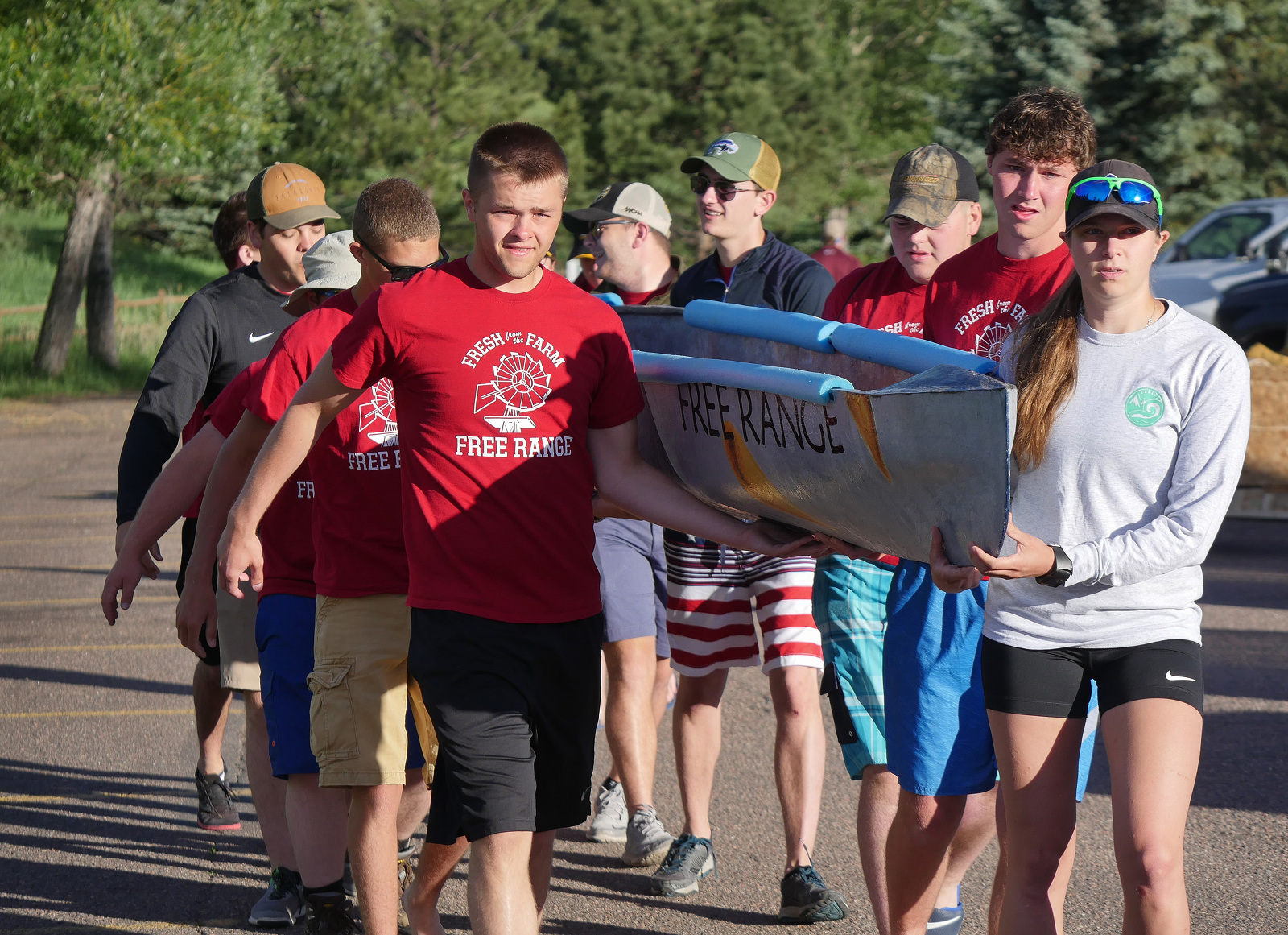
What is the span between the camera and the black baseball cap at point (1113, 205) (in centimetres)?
319

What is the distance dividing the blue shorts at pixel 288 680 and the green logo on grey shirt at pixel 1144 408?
2.20 meters

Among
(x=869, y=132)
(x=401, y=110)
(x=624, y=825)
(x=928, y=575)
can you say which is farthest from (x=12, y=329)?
(x=869, y=132)

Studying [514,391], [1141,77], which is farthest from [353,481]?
[1141,77]

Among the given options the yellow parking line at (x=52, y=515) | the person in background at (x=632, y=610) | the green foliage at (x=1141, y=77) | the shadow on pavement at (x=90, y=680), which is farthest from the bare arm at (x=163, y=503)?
the green foliage at (x=1141, y=77)

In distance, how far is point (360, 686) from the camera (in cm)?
397

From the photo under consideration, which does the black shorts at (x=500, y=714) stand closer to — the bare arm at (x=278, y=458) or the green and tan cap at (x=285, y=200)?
the bare arm at (x=278, y=458)

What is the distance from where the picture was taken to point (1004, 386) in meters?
2.79

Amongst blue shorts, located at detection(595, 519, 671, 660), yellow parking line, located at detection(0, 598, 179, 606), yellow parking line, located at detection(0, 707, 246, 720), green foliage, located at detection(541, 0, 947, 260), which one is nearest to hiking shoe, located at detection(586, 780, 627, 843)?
blue shorts, located at detection(595, 519, 671, 660)

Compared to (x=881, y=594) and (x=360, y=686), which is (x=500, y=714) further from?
(x=881, y=594)

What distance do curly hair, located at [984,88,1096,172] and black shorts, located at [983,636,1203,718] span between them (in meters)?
1.34

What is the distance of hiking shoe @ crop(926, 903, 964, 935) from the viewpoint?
13.3 feet

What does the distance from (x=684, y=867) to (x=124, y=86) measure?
69.6 feet

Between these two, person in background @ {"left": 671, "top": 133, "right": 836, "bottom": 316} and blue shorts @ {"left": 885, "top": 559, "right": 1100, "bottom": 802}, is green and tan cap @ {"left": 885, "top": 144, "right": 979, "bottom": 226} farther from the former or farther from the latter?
blue shorts @ {"left": 885, "top": 559, "right": 1100, "bottom": 802}

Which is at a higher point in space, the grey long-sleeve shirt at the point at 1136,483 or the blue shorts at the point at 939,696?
the grey long-sleeve shirt at the point at 1136,483
